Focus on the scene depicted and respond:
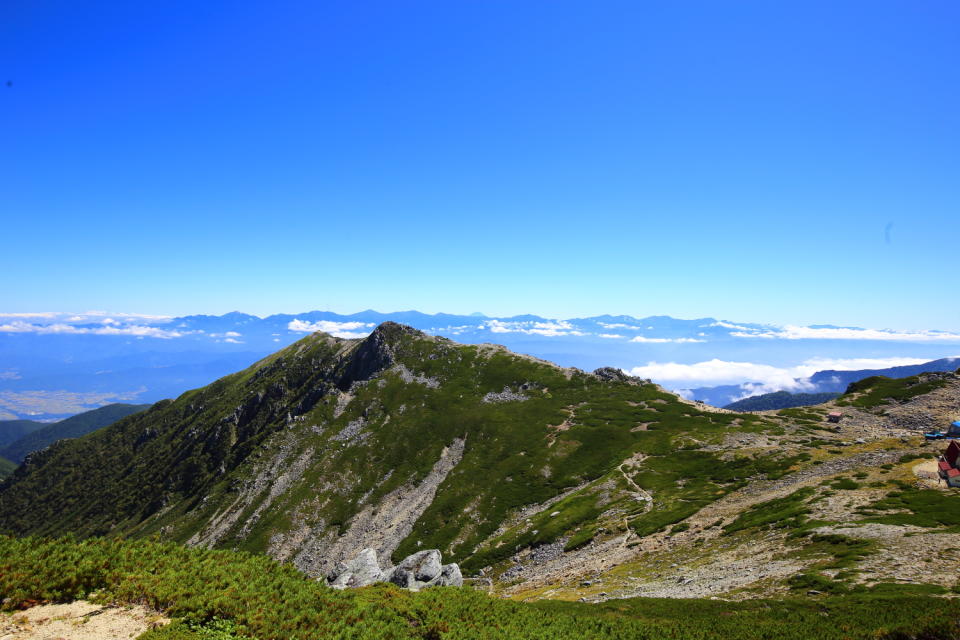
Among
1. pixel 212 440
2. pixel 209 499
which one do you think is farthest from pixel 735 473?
pixel 212 440

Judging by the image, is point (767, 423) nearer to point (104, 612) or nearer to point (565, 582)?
point (565, 582)

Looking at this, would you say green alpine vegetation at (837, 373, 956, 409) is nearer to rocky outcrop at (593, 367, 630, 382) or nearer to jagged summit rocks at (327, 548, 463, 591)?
rocky outcrop at (593, 367, 630, 382)

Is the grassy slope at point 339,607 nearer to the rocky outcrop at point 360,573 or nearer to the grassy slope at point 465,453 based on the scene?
the rocky outcrop at point 360,573

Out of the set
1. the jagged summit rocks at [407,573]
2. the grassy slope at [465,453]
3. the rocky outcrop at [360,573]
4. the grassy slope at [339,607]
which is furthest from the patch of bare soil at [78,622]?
the grassy slope at [465,453]

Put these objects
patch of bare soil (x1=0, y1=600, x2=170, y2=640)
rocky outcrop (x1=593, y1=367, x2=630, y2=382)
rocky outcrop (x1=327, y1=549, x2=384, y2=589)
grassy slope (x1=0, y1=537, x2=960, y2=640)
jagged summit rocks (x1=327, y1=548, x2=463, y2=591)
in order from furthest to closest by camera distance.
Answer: rocky outcrop (x1=593, y1=367, x2=630, y2=382) < rocky outcrop (x1=327, y1=549, x2=384, y2=589) < jagged summit rocks (x1=327, y1=548, x2=463, y2=591) < grassy slope (x1=0, y1=537, x2=960, y2=640) < patch of bare soil (x1=0, y1=600, x2=170, y2=640)

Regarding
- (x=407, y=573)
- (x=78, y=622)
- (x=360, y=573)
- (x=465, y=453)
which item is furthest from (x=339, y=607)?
(x=465, y=453)

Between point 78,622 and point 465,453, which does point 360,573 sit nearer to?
point 78,622

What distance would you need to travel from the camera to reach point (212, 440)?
191000 millimetres

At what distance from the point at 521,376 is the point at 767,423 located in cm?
7054

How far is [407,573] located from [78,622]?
38034 mm

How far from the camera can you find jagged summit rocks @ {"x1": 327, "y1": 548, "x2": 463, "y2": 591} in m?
48.3

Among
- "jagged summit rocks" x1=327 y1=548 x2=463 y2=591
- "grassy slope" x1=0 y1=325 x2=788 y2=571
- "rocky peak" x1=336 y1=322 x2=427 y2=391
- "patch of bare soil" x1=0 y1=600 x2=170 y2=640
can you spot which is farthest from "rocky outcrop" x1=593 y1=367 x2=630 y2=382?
"patch of bare soil" x1=0 y1=600 x2=170 y2=640

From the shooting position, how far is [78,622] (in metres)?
17.5

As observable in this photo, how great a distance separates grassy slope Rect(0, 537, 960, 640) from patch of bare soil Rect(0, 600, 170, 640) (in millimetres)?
470
